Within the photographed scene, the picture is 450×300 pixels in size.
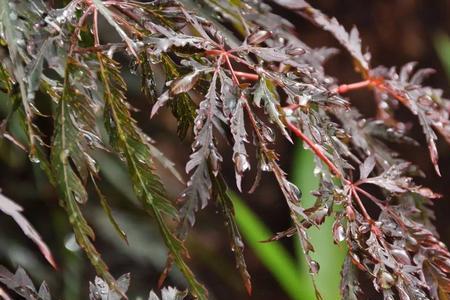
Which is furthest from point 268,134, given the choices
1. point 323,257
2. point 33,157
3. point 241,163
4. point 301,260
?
point 301,260

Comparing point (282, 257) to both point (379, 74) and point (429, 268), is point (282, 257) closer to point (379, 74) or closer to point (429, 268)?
point (379, 74)

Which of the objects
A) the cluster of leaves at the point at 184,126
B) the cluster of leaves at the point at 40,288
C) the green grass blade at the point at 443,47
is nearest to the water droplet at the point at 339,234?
the cluster of leaves at the point at 184,126

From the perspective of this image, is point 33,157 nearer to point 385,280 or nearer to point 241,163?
point 241,163

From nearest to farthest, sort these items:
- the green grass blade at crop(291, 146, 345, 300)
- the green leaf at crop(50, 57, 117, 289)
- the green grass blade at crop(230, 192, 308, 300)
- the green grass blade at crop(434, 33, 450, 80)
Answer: the green leaf at crop(50, 57, 117, 289) → the green grass blade at crop(291, 146, 345, 300) → the green grass blade at crop(230, 192, 308, 300) → the green grass blade at crop(434, 33, 450, 80)

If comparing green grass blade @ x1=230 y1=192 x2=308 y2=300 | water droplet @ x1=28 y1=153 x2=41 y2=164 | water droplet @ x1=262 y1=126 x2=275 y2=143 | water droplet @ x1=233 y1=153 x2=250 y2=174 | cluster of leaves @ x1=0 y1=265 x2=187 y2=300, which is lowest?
green grass blade @ x1=230 y1=192 x2=308 y2=300

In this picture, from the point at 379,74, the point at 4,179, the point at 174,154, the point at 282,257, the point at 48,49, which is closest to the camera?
the point at 48,49

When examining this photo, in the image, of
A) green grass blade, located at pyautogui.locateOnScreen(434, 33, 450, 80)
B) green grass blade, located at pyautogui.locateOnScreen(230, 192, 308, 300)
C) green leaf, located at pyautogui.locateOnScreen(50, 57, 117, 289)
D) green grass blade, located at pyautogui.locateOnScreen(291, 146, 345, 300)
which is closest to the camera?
green leaf, located at pyautogui.locateOnScreen(50, 57, 117, 289)

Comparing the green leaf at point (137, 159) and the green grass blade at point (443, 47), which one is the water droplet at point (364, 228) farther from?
the green grass blade at point (443, 47)

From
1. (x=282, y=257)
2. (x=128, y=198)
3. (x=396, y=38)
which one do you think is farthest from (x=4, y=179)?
(x=396, y=38)

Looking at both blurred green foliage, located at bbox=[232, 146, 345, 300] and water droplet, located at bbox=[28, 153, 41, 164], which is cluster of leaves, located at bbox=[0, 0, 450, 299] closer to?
water droplet, located at bbox=[28, 153, 41, 164]

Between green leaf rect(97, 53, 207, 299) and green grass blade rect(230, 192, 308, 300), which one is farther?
green grass blade rect(230, 192, 308, 300)

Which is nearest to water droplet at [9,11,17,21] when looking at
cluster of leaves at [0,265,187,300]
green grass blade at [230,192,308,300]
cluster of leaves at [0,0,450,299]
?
cluster of leaves at [0,0,450,299]
